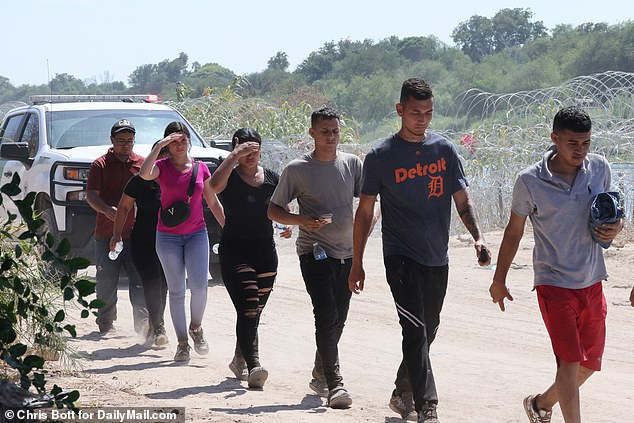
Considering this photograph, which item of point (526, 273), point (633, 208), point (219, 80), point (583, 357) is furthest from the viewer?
point (219, 80)

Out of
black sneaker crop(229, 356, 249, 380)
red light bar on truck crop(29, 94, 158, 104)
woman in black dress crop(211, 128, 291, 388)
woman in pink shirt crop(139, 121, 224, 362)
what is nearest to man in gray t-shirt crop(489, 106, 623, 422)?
woman in black dress crop(211, 128, 291, 388)

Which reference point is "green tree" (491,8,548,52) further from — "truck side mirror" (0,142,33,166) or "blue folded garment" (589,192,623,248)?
"blue folded garment" (589,192,623,248)

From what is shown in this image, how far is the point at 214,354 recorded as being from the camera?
9570mm

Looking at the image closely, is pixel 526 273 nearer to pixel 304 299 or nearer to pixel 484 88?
pixel 304 299

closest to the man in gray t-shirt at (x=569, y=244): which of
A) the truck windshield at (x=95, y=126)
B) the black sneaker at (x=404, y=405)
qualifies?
the black sneaker at (x=404, y=405)

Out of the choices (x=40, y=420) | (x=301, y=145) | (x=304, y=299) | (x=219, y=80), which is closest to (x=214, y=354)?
(x=304, y=299)

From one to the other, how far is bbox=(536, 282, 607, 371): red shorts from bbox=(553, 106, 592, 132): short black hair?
0.82m

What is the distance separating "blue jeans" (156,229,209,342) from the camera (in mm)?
9062

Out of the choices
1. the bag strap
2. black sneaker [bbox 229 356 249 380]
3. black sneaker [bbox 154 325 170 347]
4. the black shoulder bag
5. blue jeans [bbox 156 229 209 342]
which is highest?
the bag strap

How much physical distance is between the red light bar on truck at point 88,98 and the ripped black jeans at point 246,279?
6408 millimetres

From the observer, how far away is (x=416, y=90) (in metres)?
6.79

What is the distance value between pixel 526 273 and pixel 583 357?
8.26m

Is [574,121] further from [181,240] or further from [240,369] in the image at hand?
[181,240]

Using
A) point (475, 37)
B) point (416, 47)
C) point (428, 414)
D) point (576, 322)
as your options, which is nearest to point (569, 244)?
point (576, 322)
